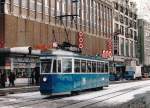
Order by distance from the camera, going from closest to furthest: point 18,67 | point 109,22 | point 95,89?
point 95,89 → point 18,67 → point 109,22

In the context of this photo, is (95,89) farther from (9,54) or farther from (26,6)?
(26,6)

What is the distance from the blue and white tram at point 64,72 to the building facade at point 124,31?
65098mm

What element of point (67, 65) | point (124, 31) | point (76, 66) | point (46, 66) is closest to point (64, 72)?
point (67, 65)

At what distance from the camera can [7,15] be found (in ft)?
179

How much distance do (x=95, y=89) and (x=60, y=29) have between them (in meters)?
32.6

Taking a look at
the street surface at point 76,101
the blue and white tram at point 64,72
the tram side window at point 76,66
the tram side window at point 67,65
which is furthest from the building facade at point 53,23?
the street surface at point 76,101

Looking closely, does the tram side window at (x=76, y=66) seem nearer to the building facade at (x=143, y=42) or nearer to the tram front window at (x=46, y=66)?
the tram front window at (x=46, y=66)

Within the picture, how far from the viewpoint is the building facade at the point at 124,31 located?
104 meters

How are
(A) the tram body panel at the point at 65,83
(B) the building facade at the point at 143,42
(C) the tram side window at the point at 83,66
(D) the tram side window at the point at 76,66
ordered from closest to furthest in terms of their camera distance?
(A) the tram body panel at the point at 65,83
(D) the tram side window at the point at 76,66
(C) the tram side window at the point at 83,66
(B) the building facade at the point at 143,42

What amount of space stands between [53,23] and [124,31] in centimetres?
4608

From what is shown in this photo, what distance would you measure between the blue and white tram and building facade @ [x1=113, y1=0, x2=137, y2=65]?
6510cm

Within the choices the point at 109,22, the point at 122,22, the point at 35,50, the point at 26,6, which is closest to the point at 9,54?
the point at 35,50

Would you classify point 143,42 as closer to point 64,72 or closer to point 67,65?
point 67,65

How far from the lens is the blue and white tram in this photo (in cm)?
2820
